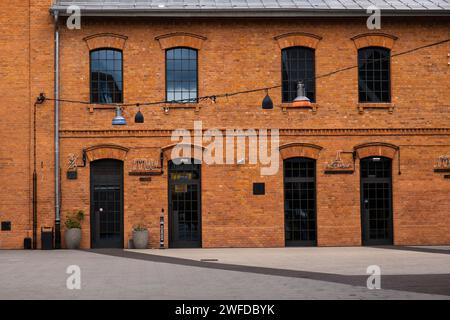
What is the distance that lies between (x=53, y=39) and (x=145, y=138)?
446 cm

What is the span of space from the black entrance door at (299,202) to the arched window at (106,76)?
6157 millimetres

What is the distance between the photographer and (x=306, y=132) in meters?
24.2

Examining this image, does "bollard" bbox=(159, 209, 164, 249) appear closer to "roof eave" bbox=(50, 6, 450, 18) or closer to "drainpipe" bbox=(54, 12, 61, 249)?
"drainpipe" bbox=(54, 12, 61, 249)

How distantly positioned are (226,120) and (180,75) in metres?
2.17

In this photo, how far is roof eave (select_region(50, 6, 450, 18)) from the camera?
2358 cm

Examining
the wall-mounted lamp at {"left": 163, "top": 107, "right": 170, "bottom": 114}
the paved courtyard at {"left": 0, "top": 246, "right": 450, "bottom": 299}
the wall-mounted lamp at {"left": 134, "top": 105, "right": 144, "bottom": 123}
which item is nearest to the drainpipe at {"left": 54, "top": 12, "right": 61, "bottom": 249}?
the paved courtyard at {"left": 0, "top": 246, "right": 450, "bottom": 299}

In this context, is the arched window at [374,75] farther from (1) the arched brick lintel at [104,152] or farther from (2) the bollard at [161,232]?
(1) the arched brick lintel at [104,152]

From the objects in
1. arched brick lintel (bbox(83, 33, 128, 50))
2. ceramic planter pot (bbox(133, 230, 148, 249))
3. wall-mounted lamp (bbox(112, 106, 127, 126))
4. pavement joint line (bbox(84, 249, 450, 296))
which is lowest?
pavement joint line (bbox(84, 249, 450, 296))

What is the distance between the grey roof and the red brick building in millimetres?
52

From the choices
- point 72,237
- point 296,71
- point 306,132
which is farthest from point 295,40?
point 72,237

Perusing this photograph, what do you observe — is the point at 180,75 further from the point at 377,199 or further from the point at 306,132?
the point at 377,199

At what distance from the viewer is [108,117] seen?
24031mm
